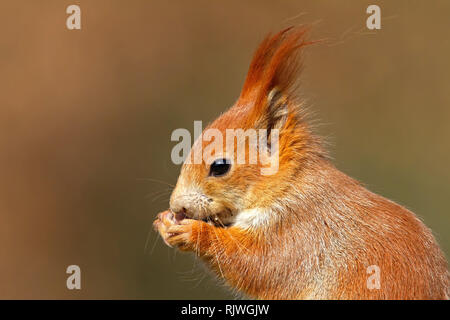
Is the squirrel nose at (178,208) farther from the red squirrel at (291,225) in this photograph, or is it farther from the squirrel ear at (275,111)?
the squirrel ear at (275,111)

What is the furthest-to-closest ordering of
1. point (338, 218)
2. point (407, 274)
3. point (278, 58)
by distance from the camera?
point (278, 58)
point (338, 218)
point (407, 274)

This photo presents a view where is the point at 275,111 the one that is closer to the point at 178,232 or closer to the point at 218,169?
the point at 218,169

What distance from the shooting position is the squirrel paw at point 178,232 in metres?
2.22

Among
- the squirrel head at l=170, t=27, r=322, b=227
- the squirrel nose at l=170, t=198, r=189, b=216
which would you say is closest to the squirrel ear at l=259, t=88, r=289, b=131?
the squirrel head at l=170, t=27, r=322, b=227

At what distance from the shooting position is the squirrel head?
7.51ft

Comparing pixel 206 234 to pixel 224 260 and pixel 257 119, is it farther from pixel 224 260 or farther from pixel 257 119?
pixel 257 119

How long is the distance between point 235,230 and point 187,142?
542mm

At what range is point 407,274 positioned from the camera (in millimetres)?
2066

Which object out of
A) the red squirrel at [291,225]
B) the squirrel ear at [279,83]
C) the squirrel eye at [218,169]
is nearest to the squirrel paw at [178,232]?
the red squirrel at [291,225]

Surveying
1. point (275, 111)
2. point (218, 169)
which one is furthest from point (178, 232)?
point (275, 111)

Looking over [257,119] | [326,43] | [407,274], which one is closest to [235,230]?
[257,119]

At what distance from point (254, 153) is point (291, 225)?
1.02 ft

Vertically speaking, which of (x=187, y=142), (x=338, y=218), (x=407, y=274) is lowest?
(x=407, y=274)

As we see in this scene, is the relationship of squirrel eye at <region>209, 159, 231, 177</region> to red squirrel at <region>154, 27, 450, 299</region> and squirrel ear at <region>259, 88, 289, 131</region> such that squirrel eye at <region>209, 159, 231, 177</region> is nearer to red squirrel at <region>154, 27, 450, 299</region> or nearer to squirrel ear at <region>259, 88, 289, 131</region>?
red squirrel at <region>154, 27, 450, 299</region>
